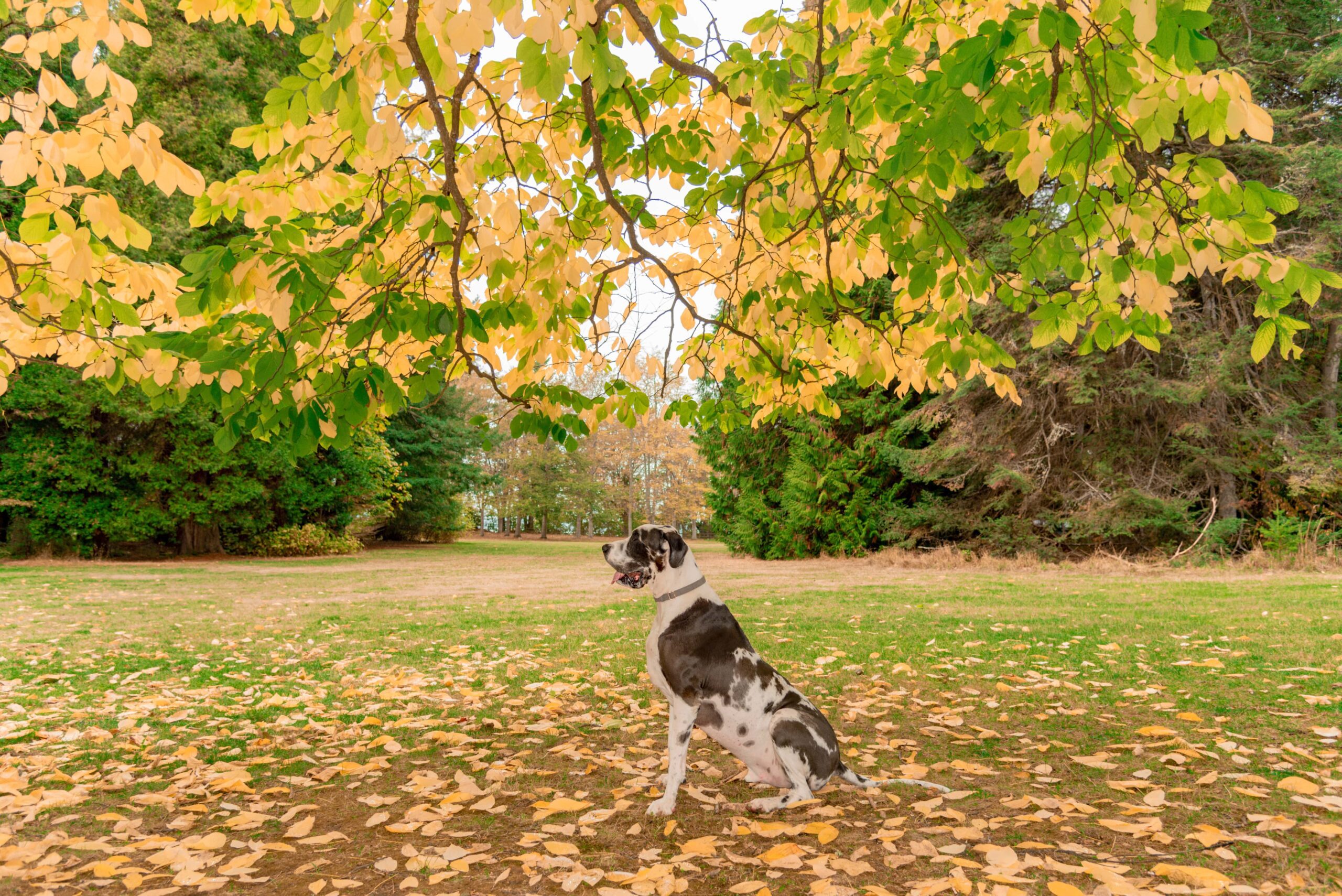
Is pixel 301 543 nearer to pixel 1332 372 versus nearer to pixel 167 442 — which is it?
pixel 167 442

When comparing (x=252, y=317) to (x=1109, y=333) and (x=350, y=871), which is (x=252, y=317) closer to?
(x=350, y=871)

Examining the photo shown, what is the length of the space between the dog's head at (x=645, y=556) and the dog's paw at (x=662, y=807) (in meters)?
1.01

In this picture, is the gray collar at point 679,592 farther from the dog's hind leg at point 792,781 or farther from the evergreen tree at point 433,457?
the evergreen tree at point 433,457

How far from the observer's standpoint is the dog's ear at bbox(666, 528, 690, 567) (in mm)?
3537

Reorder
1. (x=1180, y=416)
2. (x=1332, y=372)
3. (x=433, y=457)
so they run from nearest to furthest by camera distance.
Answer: (x=1332, y=372), (x=1180, y=416), (x=433, y=457)

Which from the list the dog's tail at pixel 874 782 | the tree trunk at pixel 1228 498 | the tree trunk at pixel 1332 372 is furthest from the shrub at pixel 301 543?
the tree trunk at pixel 1332 372

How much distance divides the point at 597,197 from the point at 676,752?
343 cm

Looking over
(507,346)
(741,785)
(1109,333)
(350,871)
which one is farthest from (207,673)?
(1109,333)

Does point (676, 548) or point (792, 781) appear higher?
point (676, 548)

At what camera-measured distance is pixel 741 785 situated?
151 inches

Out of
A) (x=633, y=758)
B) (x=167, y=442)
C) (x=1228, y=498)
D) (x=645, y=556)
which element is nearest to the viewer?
(x=645, y=556)

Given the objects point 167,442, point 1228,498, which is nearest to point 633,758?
point 1228,498

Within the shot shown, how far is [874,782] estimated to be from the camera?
11.8 feet

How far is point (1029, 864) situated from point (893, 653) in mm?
4063
